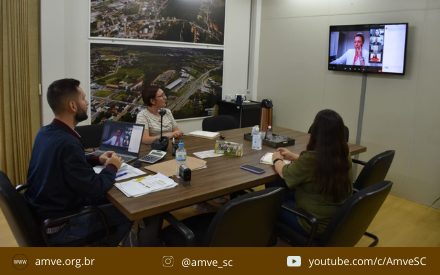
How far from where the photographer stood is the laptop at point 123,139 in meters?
2.69

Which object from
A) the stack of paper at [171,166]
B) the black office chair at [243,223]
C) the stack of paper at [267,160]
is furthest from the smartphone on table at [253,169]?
the black office chair at [243,223]

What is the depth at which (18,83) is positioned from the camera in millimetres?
3711

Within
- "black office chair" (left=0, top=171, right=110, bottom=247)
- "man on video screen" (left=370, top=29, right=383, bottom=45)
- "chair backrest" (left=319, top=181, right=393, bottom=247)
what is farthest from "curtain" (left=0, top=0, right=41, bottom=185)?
"man on video screen" (left=370, top=29, right=383, bottom=45)

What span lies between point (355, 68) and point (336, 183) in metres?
2.79

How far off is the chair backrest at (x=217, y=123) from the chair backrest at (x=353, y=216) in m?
2.22

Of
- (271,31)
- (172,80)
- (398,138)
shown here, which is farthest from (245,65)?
(398,138)

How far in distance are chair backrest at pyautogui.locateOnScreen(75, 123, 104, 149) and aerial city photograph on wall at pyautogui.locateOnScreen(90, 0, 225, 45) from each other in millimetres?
1415

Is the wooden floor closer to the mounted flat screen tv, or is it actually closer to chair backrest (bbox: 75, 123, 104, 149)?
chair backrest (bbox: 75, 123, 104, 149)

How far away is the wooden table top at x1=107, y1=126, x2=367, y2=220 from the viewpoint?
75.6 inches
